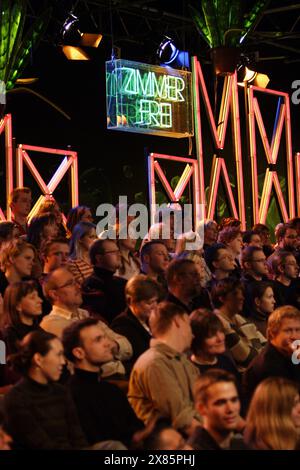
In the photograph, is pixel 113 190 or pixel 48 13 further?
pixel 113 190

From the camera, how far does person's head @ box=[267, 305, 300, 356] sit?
19.9 feet

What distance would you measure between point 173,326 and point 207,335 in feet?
1.19

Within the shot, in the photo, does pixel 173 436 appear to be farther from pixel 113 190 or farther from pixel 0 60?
pixel 113 190

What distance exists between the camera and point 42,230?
7402mm

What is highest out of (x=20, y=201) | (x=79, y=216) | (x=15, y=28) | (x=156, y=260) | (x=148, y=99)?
(x=15, y=28)

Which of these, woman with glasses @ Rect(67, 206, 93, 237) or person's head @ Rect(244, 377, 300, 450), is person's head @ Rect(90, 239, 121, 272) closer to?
woman with glasses @ Rect(67, 206, 93, 237)

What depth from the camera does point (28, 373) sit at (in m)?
4.68

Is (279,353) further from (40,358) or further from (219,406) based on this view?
(40,358)

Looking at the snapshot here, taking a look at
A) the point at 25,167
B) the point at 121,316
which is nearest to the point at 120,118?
the point at 25,167

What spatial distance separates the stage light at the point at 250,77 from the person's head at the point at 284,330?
7473mm

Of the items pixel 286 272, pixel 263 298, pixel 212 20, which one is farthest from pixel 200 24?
pixel 263 298

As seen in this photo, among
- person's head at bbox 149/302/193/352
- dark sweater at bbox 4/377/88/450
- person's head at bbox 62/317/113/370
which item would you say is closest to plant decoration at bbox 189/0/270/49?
person's head at bbox 149/302/193/352

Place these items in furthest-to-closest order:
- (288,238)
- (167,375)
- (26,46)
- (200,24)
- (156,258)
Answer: (200,24)
(26,46)
(288,238)
(156,258)
(167,375)

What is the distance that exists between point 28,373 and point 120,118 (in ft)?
23.0
